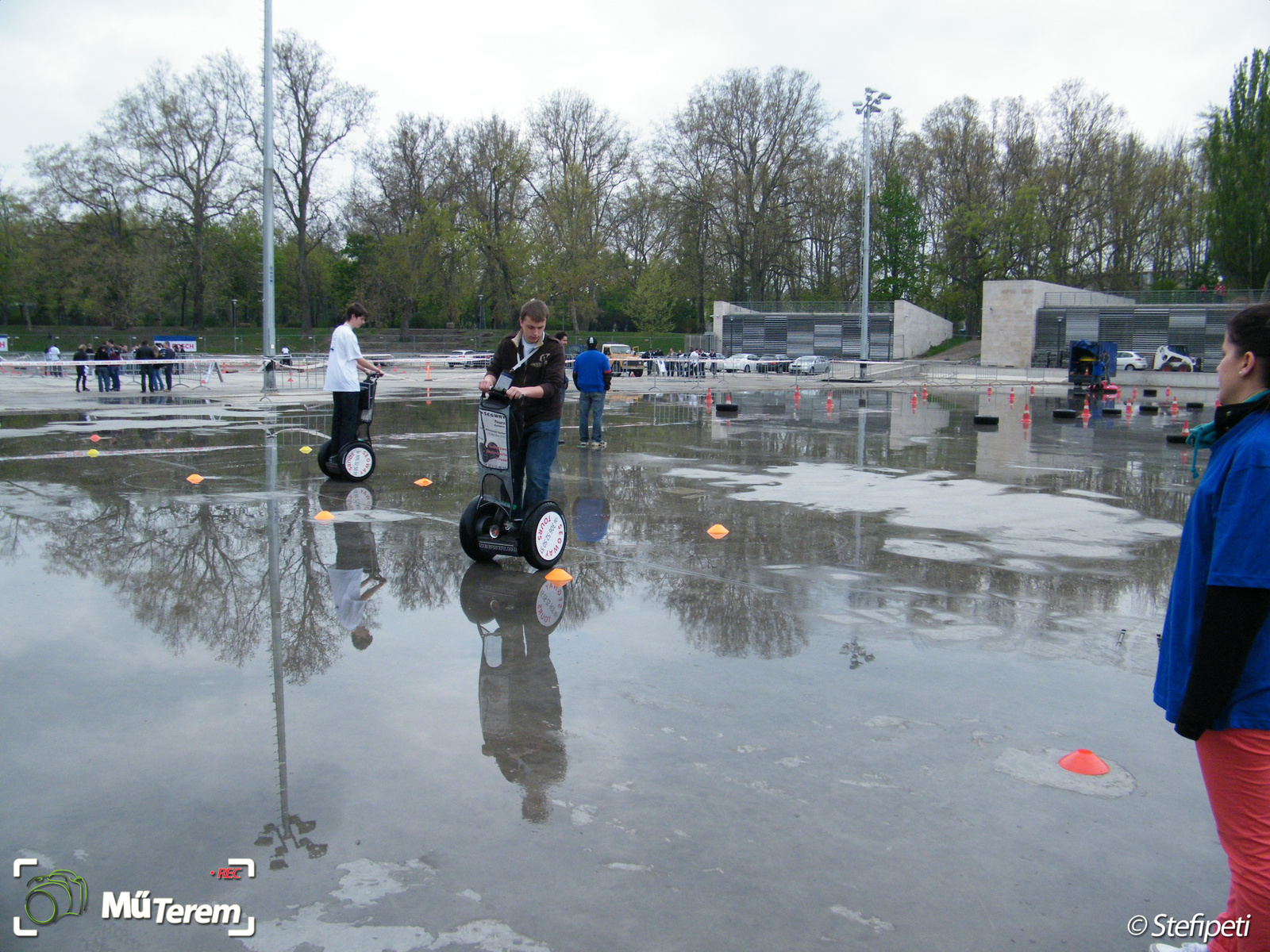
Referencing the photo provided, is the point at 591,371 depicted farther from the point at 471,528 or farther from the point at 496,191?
the point at 496,191

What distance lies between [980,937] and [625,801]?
1.39 metres

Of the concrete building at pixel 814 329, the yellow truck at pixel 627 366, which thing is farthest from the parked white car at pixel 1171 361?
the yellow truck at pixel 627 366

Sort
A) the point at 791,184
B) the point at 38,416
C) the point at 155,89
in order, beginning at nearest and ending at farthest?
the point at 38,416, the point at 155,89, the point at 791,184

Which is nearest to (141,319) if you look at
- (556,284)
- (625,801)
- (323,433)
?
(556,284)

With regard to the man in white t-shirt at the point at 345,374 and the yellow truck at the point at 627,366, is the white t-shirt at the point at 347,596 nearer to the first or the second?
the man in white t-shirt at the point at 345,374

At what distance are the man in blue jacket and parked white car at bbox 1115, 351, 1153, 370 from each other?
41972 mm

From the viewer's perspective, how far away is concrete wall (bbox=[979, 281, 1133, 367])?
5791 centimetres

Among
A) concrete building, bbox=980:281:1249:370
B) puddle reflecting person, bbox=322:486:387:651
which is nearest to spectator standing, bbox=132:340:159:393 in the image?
puddle reflecting person, bbox=322:486:387:651

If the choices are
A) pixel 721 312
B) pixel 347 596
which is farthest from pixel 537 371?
pixel 721 312

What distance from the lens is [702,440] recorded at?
16.6 m

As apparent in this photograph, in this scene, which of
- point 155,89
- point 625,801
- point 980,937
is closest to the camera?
point 980,937

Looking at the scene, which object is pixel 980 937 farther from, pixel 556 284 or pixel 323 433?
pixel 556 284

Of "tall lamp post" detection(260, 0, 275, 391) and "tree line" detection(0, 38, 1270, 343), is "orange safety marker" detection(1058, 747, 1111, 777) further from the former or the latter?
"tree line" detection(0, 38, 1270, 343)

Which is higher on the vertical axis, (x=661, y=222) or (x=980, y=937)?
(x=661, y=222)
